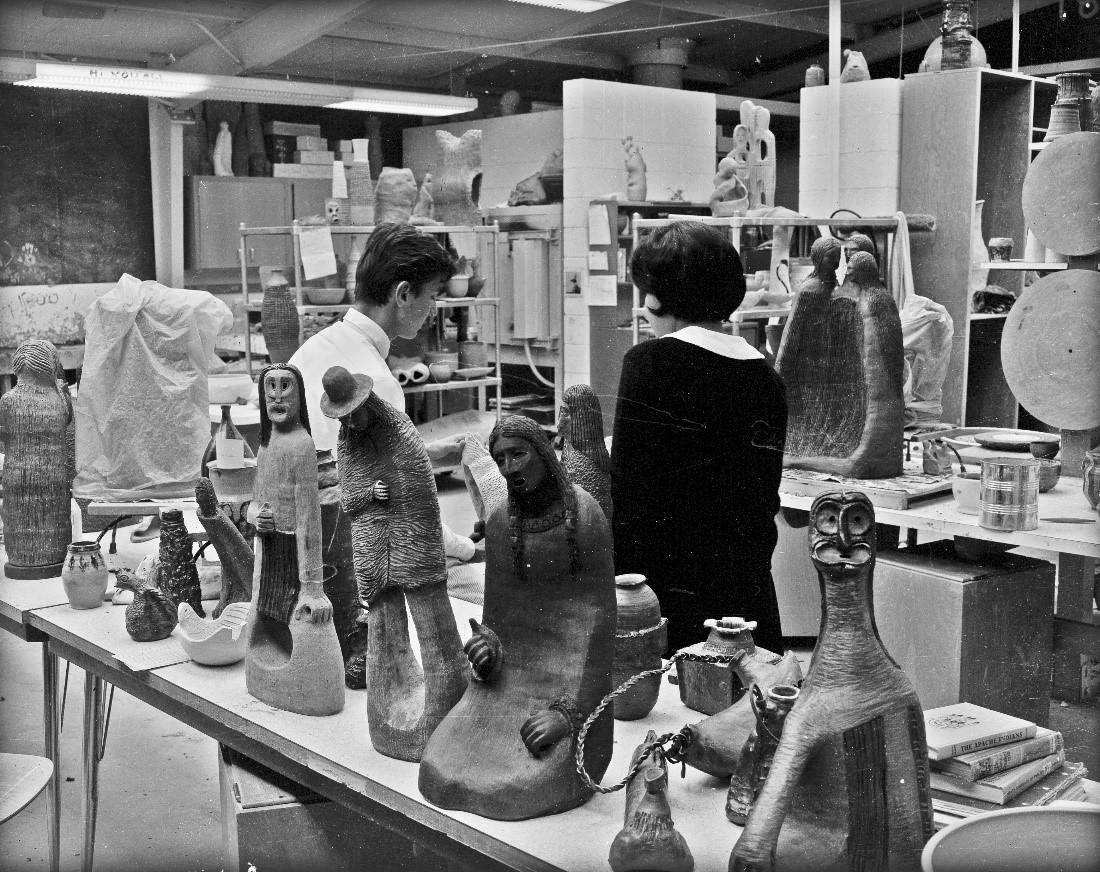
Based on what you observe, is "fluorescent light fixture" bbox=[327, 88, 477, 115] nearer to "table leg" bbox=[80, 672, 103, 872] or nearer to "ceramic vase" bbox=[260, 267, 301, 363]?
"table leg" bbox=[80, 672, 103, 872]

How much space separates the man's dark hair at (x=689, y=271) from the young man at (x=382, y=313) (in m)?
0.34

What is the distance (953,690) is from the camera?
8.13 feet

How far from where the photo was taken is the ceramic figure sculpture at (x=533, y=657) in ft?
4.15

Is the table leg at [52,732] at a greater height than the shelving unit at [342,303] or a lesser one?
Result: lesser

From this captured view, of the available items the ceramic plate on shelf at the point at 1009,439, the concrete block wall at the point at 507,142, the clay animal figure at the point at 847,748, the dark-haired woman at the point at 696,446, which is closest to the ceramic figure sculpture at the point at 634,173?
the concrete block wall at the point at 507,142

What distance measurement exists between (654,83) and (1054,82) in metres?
1.07

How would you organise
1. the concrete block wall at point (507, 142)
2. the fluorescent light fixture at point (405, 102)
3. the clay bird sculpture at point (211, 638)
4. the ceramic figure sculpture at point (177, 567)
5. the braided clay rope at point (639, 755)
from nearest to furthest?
the braided clay rope at point (639, 755) → the clay bird sculpture at point (211, 638) → the ceramic figure sculpture at point (177, 567) → the fluorescent light fixture at point (405, 102) → the concrete block wall at point (507, 142)

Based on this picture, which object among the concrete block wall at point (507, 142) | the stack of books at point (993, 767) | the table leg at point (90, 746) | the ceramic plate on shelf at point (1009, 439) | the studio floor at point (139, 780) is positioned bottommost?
the studio floor at point (139, 780)

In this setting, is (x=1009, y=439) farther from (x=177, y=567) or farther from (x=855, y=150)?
(x=177, y=567)

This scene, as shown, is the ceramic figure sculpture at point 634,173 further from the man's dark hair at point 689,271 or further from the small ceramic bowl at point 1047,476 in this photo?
the small ceramic bowl at point 1047,476

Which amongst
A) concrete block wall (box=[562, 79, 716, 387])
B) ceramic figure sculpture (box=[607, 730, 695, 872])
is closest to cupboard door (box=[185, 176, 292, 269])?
concrete block wall (box=[562, 79, 716, 387])

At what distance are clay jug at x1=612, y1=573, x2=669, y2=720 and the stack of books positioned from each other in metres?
0.37

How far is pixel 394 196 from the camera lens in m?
4.80

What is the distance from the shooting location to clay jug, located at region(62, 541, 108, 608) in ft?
6.86
